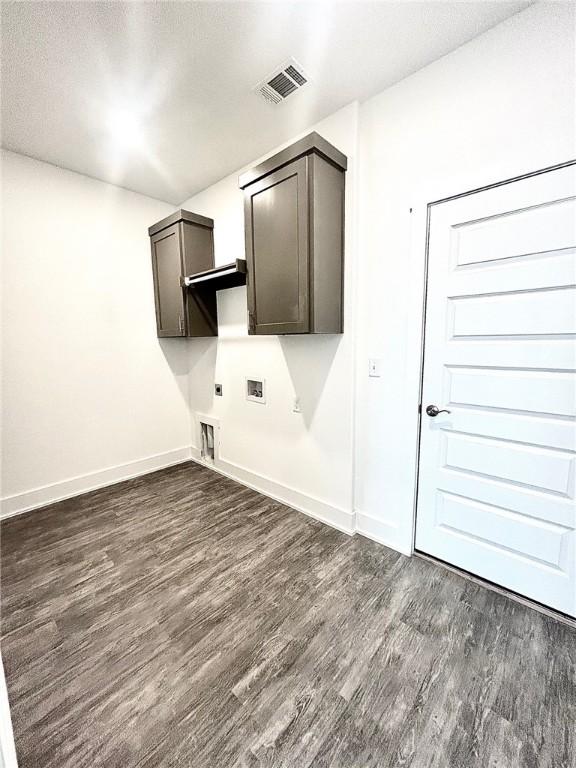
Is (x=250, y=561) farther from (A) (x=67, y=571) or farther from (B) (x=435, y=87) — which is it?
(B) (x=435, y=87)

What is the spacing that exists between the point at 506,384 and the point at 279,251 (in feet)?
5.09

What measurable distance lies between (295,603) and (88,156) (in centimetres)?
356

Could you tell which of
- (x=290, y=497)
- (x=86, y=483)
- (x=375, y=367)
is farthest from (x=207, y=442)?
(x=375, y=367)

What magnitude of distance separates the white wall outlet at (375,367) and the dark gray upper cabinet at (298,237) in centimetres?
31

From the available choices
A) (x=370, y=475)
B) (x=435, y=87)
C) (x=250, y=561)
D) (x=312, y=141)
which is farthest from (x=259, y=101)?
(x=250, y=561)

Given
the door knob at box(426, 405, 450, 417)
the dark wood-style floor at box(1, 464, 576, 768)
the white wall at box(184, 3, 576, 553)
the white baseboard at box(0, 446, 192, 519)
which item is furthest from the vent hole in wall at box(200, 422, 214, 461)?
the door knob at box(426, 405, 450, 417)

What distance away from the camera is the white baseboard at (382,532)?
6.89 ft

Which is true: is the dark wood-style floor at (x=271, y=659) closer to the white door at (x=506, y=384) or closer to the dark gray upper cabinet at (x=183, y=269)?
the white door at (x=506, y=384)

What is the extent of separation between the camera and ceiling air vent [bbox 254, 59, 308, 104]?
1753 mm

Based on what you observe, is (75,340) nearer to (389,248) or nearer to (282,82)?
(282,82)

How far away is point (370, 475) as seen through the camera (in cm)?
225

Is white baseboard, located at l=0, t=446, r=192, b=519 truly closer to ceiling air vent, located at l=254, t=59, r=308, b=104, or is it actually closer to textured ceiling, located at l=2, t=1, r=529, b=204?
textured ceiling, located at l=2, t=1, r=529, b=204

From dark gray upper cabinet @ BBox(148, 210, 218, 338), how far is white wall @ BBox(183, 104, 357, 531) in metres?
0.12

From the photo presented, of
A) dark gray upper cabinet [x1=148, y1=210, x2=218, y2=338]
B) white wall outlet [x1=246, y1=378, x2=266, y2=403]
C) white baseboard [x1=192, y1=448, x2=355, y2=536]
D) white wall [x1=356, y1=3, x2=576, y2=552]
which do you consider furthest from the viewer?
dark gray upper cabinet [x1=148, y1=210, x2=218, y2=338]
